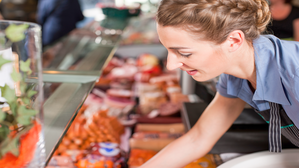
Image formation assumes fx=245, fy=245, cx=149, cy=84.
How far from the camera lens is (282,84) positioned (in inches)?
29.3

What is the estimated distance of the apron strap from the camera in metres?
0.83

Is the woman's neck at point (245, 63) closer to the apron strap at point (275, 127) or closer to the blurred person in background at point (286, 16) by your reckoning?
the apron strap at point (275, 127)

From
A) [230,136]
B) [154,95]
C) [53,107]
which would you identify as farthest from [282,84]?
[154,95]

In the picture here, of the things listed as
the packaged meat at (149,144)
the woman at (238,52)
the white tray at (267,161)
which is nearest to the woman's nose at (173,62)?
the woman at (238,52)

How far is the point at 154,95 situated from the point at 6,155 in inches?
68.3

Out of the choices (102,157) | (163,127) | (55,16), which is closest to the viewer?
(102,157)

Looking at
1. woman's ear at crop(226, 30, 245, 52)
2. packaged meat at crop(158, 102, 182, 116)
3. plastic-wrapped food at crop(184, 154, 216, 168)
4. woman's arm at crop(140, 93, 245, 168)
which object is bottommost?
packaged meat at crop(158, 102, 182, 116)

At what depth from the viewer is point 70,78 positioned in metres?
1.03

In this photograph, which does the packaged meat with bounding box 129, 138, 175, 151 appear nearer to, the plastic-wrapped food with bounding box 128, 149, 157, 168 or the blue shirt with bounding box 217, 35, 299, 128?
the plastic-wrapped food with bounding box 128, 149, 157, 168

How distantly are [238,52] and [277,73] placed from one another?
130 millimetres

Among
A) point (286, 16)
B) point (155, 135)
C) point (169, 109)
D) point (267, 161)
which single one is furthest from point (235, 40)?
point (286, 16)

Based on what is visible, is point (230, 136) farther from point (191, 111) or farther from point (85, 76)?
point (85, 76)

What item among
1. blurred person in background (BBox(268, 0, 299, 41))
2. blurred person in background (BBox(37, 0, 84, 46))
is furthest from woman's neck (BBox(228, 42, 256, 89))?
blurred person in background (BBox(37, 0, 84, 46))

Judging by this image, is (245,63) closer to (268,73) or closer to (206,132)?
(268,73)
